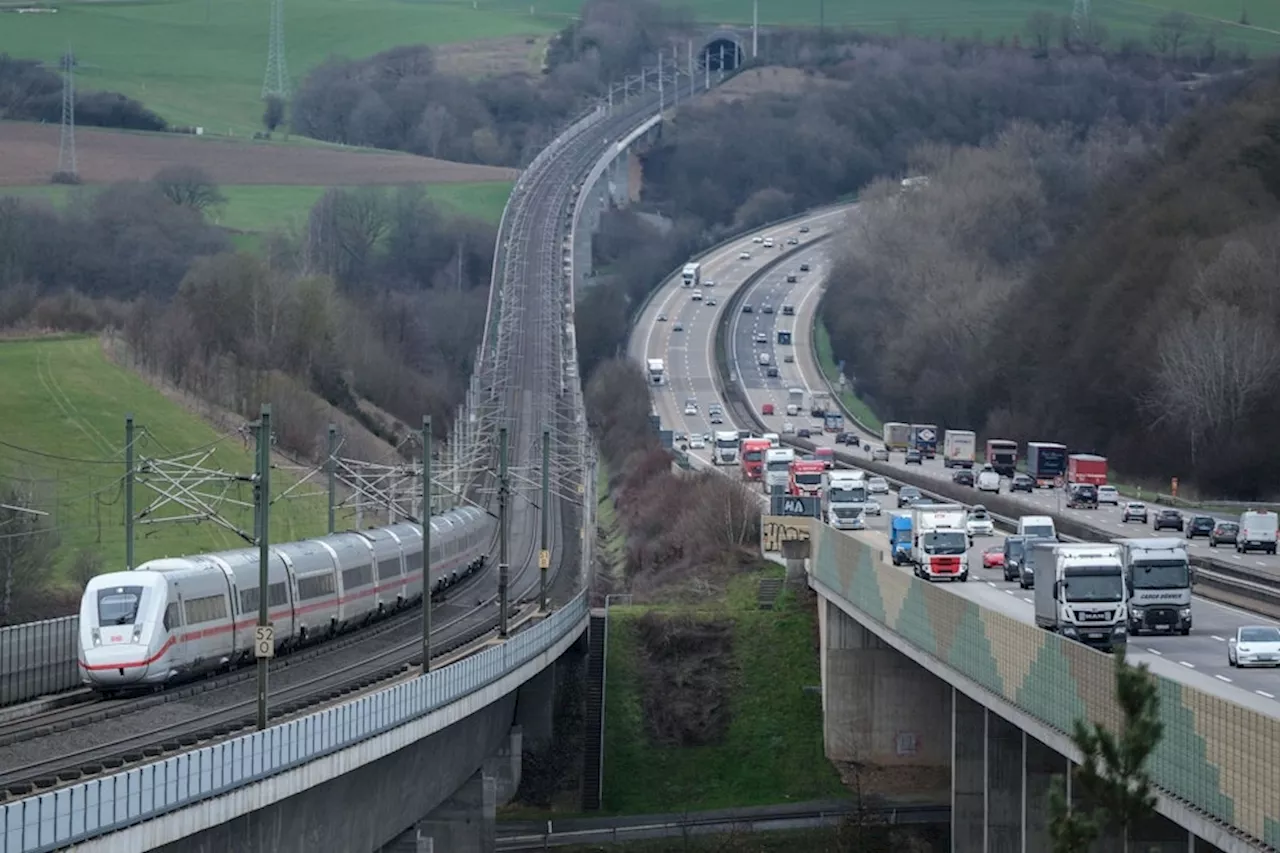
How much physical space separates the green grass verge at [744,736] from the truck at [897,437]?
5293cm

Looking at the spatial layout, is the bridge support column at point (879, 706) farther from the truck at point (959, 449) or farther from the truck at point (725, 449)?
the truck at point (725, 449)

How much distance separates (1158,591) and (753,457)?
2445 inches

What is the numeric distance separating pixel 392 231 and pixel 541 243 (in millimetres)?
14782

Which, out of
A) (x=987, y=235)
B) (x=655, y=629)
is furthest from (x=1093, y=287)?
(x=655, y=629)

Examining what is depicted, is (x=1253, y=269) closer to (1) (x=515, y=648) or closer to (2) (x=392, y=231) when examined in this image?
(1) (x=515, y=648)

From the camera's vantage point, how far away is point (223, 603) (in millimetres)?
49500

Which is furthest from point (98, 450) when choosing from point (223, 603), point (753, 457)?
point (223, 603)

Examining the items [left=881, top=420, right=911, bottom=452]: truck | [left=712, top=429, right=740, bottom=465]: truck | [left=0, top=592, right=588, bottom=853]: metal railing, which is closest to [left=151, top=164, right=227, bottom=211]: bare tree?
[left=712, top=429, right=740, bottom=465]: truck

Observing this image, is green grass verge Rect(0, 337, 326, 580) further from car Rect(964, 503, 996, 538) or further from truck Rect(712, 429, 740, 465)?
truck Rect(712, 429, 740, 465)

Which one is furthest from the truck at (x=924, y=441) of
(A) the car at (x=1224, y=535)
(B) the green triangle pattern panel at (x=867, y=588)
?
(B) the green triangle pattern panel at (x=867, y=588)

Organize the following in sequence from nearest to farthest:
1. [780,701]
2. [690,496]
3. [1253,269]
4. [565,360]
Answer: [780,701]
[690,496]
[1253,269]
[565,360]

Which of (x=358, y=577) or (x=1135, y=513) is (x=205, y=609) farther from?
(x=1135, y=513)

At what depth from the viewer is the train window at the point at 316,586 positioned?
56.1 metres

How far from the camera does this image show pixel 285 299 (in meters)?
131
